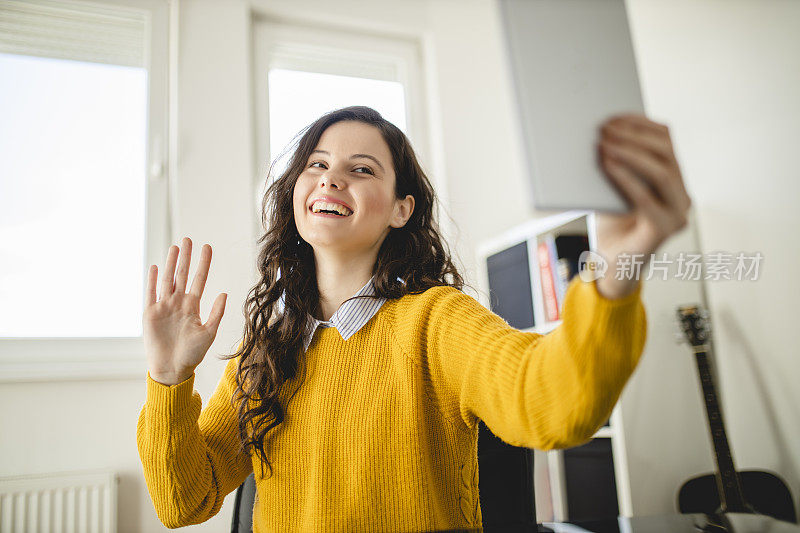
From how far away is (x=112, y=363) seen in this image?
2006 mm

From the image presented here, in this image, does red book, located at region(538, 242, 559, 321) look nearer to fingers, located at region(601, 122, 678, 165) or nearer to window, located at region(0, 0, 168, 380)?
window, located at region(0, 0, 168, 380)

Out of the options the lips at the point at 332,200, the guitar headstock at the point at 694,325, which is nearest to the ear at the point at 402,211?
the lips at the point at 332,200

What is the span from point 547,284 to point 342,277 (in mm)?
1144

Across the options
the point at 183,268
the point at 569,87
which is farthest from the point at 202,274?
the point at 569,87

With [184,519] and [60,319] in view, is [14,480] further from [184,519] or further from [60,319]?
[184,519]

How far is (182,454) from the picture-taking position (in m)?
0.88

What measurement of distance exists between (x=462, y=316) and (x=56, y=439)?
1.74 metres

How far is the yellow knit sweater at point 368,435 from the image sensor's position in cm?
82

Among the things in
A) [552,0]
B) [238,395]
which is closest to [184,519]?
[238,395]

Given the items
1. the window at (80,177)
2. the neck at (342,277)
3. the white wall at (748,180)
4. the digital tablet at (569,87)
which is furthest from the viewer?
the window at (80,177)

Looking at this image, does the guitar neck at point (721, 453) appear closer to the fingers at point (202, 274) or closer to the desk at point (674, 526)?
the desk at point (674, 526)

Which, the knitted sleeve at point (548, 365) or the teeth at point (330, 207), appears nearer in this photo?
the knitted sleeve at point (548, 365)

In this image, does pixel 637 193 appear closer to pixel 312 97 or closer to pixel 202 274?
pixel 202 274

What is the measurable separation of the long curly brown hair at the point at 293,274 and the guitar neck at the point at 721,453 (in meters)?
1.04
